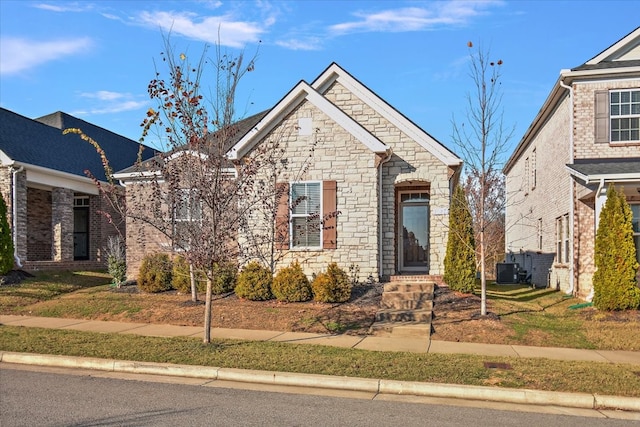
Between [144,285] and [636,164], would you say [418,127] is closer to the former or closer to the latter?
[636,164]

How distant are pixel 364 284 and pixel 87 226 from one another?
13182 millimetres

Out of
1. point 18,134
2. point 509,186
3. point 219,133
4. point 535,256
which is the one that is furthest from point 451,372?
point 509,186

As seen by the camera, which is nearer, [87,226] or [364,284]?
[364,284]

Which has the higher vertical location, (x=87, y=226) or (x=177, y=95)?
(x=177, y=95)

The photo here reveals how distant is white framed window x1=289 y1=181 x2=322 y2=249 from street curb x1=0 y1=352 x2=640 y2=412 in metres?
6.91

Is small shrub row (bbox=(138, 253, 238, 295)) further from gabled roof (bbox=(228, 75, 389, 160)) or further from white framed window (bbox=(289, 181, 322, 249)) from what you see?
gabled roof (bbox=(228, 75, 389, 160))

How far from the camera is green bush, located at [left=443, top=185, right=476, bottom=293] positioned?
13.4m

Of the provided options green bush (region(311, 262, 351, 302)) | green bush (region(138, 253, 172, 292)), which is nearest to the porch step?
green bush (region(311, 262, 351, 302))

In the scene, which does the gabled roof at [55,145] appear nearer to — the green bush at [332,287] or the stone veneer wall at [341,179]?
the stone veneer wall at [341,179]

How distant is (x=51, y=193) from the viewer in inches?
827

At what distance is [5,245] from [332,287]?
964 cm

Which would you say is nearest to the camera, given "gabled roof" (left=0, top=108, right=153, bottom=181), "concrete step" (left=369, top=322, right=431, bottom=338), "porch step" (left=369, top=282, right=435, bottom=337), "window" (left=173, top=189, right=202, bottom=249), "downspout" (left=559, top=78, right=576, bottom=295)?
"window" (left=173, top=189, right=202, bottom=249)

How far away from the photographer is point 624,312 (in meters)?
12.0

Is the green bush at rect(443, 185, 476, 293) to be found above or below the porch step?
above
